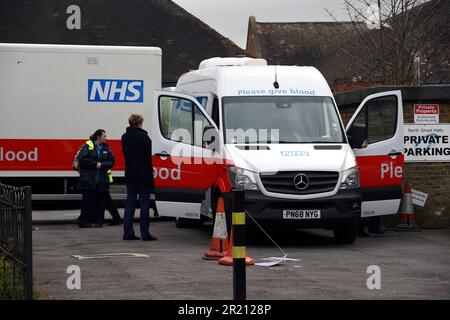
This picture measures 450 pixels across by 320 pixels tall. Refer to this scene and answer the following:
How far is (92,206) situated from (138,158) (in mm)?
3546

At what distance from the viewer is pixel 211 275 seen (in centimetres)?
1155

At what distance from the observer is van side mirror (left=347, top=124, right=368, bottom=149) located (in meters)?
15.6

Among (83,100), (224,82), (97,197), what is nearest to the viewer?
(224,82)

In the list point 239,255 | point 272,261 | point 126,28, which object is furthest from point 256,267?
point 126,28

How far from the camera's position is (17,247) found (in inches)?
374

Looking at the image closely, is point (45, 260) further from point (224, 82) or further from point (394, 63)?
point (394, 63)

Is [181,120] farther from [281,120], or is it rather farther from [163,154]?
[281,120]

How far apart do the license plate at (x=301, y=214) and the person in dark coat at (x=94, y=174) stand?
17.9ft

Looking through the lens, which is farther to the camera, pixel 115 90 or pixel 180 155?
pixel 115 90

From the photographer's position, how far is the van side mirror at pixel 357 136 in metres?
15.6

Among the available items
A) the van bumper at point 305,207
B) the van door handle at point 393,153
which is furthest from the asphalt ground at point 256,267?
the van door handle at point 393,153

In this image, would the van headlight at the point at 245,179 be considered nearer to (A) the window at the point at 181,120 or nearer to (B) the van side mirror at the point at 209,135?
(B) the van side mirror at the point at 209,135

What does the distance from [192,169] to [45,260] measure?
3.48 meters
